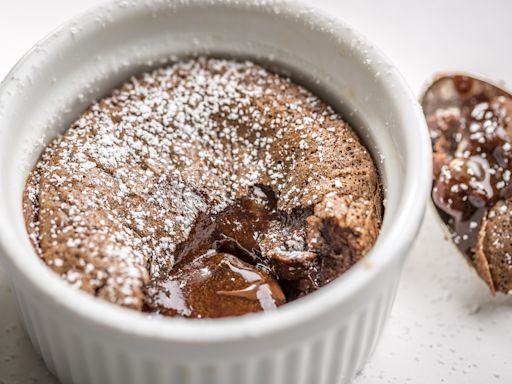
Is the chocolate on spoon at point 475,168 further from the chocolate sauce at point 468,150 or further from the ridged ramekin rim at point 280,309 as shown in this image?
Result: the ridged ramekin rim at point 280,309

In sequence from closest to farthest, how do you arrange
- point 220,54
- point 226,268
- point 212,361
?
point 212,361
point 226,268
point 220,54

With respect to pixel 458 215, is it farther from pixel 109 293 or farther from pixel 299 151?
pixel 109 293

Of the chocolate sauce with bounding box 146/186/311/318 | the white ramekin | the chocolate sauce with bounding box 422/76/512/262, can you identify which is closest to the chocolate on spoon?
the chocolate sauce with bounding box 422/76/512/262

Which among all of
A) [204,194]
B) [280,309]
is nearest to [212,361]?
[280,309]

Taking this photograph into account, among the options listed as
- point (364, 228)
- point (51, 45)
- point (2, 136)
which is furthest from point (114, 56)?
point (364, 228)

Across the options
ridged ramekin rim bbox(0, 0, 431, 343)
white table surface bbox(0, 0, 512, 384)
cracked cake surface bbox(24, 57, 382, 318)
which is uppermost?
ridged ramekin rim bbox(0, 0, 431, 343)

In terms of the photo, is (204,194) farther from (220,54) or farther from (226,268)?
(220,54)

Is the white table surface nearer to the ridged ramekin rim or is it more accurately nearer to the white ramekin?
the white ramekin
